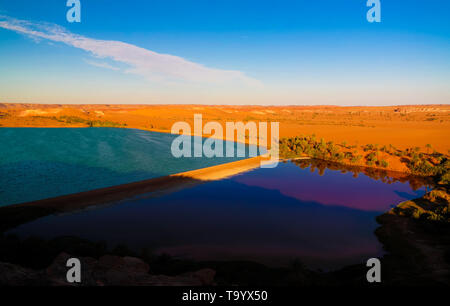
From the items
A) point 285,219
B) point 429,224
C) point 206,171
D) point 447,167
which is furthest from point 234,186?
point 447,167

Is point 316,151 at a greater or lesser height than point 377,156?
greater

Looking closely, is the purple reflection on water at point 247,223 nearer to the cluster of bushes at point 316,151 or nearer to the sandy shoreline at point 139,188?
the sandy shoreline at point 139,188

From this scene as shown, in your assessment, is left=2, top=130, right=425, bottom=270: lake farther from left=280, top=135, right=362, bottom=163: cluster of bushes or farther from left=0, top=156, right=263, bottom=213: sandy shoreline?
left=280, top=135, right=362, bottom=163: cluster of bushes

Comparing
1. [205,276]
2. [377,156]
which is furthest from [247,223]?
[377,156]

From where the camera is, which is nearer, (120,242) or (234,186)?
(120,242)

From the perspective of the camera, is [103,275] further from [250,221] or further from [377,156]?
[377,156]

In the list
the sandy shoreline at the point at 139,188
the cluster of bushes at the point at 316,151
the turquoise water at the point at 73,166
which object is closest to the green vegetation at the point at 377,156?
the cluster of bushes at the point at 316,151
